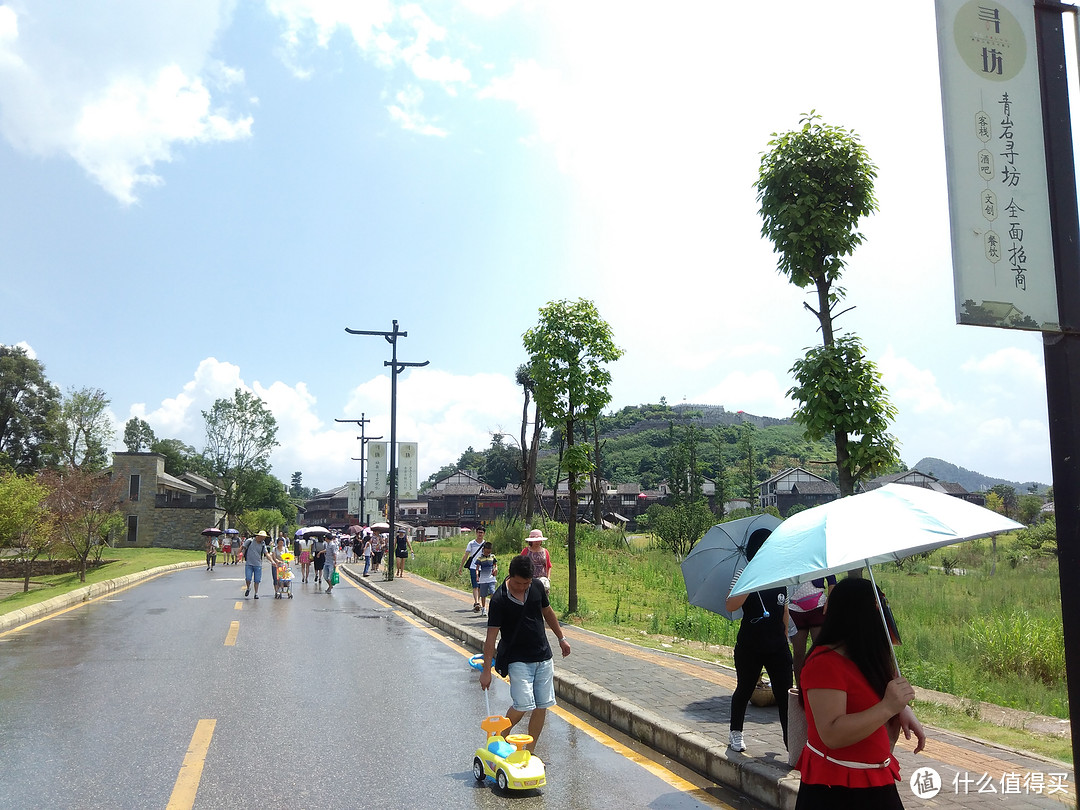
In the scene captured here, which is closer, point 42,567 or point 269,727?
point 269,727

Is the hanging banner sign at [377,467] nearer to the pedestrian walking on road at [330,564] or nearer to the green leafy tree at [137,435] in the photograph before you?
the pedestrian walking on road at [330,564]

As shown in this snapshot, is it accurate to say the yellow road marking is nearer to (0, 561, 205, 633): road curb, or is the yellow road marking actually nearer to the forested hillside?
(0, 561, 205, 633): road curb

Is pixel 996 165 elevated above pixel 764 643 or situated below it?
above

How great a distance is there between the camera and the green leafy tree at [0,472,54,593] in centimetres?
2520

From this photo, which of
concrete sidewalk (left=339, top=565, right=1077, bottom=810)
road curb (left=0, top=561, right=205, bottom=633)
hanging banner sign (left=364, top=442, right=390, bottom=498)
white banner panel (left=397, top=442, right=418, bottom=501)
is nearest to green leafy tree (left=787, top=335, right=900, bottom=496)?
concrete sidewalk (left=339, top=565, right=1077, bottom=810)

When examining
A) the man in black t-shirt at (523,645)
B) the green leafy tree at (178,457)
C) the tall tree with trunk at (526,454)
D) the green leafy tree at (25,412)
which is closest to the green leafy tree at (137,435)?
the green leafy tree at (178,457)

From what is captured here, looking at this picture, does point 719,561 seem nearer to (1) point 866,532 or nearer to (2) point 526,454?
(1) point 866,532

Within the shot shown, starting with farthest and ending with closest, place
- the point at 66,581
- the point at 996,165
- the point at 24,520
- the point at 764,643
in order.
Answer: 1. the point at 66,581
2. the point at 24,520
3. the point at 764,643
4. the point at 996,165

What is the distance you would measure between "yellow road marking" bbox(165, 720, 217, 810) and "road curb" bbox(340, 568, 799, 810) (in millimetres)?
3659

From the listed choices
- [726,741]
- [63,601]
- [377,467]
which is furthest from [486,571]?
[377,467]

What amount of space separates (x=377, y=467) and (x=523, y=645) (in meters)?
36.3

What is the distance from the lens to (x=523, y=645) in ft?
19.5

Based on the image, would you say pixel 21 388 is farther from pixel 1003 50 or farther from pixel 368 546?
pixel 1003 50

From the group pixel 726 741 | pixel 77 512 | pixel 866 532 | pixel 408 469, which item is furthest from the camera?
pixel 408 469
